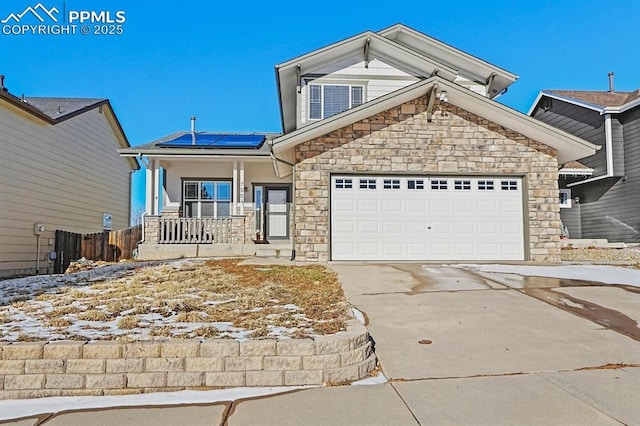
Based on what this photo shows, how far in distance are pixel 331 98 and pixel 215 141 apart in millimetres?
5006

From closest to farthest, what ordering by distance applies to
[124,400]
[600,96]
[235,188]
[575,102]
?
[124,400] → [235,188] → [575,102] → [600,96]

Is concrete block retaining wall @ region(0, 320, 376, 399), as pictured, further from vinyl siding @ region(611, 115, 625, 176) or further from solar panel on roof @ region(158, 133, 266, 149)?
vinyl siding @ region(611, 115, 625, 176)

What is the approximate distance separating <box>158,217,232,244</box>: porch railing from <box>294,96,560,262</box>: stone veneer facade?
4.11 metres

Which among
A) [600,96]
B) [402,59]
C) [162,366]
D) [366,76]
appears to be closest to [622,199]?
[600,96]

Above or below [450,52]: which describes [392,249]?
below

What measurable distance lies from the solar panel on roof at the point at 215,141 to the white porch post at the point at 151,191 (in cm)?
103

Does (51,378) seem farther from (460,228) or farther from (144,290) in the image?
(460,228)

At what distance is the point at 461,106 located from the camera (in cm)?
1091

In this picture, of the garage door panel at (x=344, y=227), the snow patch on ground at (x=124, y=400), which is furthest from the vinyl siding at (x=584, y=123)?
the snow patch on ground at (x=124, y=400)

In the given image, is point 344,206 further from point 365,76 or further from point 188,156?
point 188,156

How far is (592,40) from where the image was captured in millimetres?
15914

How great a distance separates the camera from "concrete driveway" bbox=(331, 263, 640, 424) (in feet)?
10.1

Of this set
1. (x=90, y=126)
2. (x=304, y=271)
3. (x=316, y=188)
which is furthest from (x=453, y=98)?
(x=90, y=126)

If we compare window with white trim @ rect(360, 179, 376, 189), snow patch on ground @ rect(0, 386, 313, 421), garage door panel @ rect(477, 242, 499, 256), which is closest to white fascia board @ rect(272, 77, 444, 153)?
window with white trim @ rect(360, 179, 376, 189)
